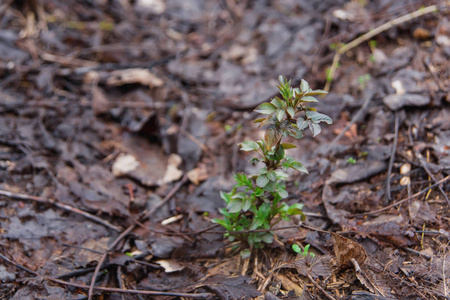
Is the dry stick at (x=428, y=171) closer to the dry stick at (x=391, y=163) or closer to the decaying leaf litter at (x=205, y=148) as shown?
the decaying leaf litter at (x=205, y=148)

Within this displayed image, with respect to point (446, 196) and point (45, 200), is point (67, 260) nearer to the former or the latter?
point (45, 200)

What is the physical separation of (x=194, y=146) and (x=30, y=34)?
293cm

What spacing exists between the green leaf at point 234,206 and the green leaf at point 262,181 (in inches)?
8.2

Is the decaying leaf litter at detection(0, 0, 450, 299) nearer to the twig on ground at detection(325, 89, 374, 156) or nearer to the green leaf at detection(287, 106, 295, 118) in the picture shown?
the twig on ground at detection(325, 89, 374, 156)

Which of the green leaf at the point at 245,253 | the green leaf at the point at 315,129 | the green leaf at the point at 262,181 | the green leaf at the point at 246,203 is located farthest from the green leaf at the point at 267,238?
the green leaf at the point at 315,129

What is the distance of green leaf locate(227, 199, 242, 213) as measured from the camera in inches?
86.1

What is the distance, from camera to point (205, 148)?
11.3 feet

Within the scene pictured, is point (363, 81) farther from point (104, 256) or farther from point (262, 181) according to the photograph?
point (104, 256)

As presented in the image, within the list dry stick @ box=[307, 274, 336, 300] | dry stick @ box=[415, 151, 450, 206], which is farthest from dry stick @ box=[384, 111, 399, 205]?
dry stick @ box=[307, 274, 336, 300]

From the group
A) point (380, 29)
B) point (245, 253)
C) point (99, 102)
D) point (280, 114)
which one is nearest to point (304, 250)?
point (245, 253)

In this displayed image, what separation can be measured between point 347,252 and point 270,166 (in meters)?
0.73

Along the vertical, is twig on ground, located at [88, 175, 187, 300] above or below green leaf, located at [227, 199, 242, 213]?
below

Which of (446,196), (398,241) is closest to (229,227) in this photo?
(398,241)

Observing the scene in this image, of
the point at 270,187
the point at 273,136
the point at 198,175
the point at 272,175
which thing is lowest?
the point at 198,175
